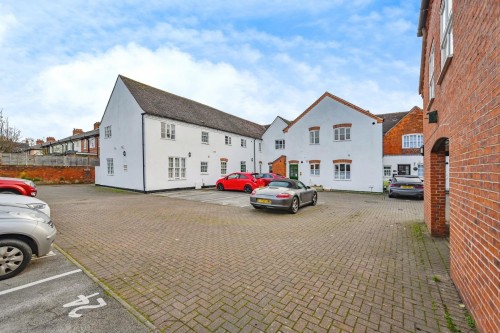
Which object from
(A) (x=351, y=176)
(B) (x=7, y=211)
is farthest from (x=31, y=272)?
(A) (x=351, y=176)

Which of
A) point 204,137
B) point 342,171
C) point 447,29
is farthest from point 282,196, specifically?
point 204,137

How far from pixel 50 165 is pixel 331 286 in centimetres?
2956

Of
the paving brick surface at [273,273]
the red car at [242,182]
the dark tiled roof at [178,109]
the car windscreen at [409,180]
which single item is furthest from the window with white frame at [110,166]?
the car windscreen at [409,180]

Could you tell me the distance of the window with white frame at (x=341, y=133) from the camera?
64.8ft

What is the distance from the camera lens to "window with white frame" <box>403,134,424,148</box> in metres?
21.7

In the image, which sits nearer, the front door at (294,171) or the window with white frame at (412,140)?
the window with white frame at (412,140)

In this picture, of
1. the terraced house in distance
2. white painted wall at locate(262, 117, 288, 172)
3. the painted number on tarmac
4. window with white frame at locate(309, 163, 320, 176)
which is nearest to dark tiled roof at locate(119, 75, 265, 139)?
the terraced house in distance

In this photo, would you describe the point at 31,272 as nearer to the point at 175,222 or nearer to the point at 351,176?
the point at 175,222

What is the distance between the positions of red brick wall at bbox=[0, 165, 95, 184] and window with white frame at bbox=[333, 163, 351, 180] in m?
25.9

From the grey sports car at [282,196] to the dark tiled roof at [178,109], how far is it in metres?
11.7

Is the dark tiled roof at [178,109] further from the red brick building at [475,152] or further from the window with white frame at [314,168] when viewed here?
the red brick building at [475,152]

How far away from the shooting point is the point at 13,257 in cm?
392

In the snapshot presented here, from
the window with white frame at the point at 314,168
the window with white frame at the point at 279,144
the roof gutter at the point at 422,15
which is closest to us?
the roof gutter at the point at 422,15

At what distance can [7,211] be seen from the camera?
13.3 ft
